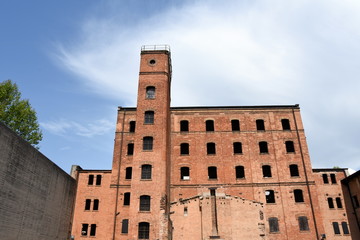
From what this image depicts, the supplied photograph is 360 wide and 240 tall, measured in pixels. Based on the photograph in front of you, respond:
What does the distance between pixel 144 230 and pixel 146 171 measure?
4.49 m

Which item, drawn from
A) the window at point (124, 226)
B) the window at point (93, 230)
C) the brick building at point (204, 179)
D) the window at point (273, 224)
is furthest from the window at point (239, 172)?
the window at point (93, 230)

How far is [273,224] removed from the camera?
24.5 meters

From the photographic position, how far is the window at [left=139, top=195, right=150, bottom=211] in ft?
71.7

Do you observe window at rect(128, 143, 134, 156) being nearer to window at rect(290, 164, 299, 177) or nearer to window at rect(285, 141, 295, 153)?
window at rect(285, 141, 295, 153)

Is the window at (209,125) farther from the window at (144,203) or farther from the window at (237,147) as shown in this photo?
the window at (144,203)

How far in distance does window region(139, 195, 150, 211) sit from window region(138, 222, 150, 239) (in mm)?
1084

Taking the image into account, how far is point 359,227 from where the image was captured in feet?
86.0

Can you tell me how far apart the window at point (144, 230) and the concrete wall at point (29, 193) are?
646 cm

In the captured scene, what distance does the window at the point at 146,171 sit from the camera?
75.3 ft

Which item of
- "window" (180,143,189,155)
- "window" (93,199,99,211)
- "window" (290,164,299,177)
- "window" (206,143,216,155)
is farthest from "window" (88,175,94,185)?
"window" (290,164,299,177)

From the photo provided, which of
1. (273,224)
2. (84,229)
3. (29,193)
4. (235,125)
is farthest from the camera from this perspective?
(235,125)

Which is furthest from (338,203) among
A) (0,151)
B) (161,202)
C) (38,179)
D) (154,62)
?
(0,151)

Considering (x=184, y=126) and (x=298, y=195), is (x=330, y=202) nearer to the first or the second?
(x=298, y=195)

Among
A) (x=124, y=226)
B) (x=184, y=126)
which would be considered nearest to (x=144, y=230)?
(x=124, y=226)
